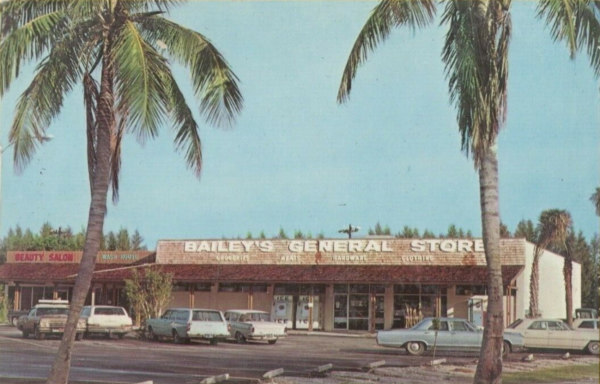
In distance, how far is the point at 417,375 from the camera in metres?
20.2

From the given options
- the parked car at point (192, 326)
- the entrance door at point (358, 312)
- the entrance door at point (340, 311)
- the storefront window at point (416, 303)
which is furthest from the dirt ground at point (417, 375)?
the entrance door at point (340, 311)

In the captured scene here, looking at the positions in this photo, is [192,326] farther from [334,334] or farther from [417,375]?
[417,375]

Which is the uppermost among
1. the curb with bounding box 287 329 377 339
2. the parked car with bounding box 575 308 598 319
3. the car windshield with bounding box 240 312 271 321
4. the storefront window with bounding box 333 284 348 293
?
the storefront window with bounding box 333 284 348 293

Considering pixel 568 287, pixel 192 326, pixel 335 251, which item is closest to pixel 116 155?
pixel 192 326

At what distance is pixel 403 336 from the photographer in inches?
1148

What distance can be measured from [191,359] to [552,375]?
9.98 metres

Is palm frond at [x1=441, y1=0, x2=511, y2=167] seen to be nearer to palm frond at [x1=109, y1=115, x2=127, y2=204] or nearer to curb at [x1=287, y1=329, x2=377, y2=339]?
palm frond at [x1=109, y1=115, x2=127, y2=204]

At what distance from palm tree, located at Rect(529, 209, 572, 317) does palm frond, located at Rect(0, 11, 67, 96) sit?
3179cm

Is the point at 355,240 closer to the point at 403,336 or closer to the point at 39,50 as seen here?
the point at 403,336

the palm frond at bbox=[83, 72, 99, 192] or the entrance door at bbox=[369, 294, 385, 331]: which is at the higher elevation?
the palm frond at bbox=[83, 72, 99, 192]

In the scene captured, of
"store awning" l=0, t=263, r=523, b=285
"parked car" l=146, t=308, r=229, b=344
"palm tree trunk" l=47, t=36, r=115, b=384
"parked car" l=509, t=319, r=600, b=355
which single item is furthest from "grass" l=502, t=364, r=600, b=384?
"store awning" l=0, t=263, r=523, b=285

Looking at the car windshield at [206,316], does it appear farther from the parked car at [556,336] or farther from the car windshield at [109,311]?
the parked car at [556,336]

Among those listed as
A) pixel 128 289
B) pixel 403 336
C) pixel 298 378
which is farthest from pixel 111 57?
pixel 128 289

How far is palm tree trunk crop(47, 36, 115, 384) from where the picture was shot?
1421cm
